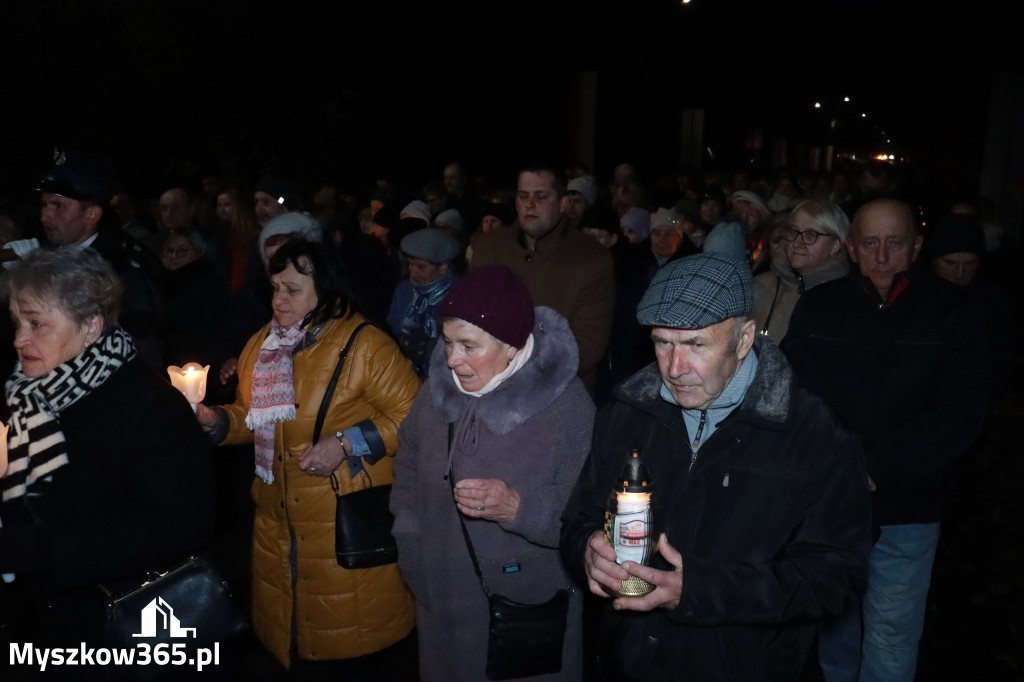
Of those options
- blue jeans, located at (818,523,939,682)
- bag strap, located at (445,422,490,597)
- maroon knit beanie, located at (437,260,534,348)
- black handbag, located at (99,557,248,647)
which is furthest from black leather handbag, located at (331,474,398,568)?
blue jeans, located at (818,523,939,682)

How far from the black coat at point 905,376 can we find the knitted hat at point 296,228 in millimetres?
2131

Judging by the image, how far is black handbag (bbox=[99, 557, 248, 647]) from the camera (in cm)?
303

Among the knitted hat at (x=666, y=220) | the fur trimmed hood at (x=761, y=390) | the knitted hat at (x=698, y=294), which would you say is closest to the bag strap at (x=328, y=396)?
the fur trimmed hood at (x=761, y=390)

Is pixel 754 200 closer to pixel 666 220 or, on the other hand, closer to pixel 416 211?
pixel 666 220

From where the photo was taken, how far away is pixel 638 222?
332 inches

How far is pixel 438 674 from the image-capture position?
3504 millimetres

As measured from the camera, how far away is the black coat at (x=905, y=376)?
3795 mm

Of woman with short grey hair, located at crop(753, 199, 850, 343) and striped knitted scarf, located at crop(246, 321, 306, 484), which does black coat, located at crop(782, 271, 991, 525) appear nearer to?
woman with short grey hair, located at crop(753, 199, 850, 343)

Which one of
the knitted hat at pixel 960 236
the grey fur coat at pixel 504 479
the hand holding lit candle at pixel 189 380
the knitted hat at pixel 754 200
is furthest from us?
the knitted hat at pixel 754 200

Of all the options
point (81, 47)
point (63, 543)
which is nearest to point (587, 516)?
point (63, 543)

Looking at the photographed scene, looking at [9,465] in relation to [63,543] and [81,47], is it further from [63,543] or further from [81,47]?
[81,47]

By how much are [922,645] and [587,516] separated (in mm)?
3113

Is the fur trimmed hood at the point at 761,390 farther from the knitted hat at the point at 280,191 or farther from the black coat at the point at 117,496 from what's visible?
the knitted hat at the point at 280,191

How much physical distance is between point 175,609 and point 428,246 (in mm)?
3198
